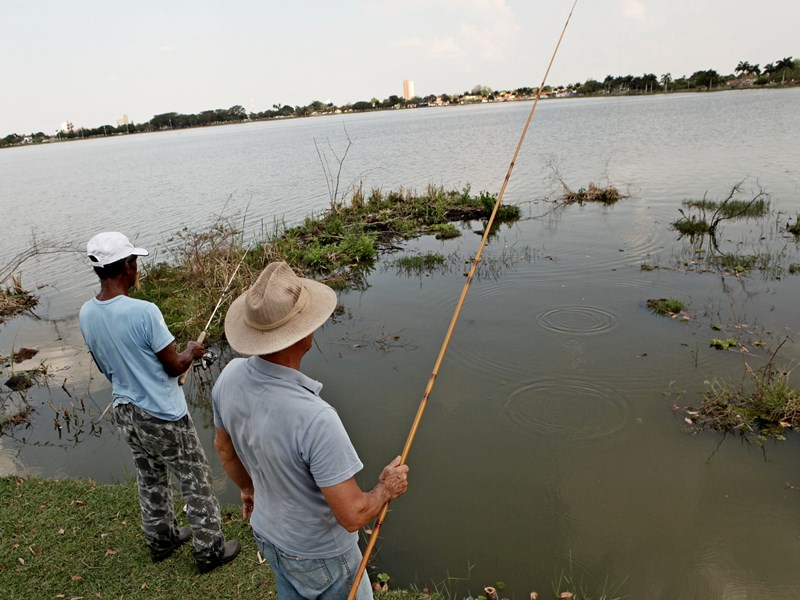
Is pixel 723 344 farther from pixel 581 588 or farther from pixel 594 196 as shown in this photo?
pixel 594 196

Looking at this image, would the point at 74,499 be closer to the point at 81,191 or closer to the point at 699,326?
the point at 699,326

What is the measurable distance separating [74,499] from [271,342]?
405 cm

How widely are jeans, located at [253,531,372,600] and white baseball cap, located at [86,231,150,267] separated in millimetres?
1744

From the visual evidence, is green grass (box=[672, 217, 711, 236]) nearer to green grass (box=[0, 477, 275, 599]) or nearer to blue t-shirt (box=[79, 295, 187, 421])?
green grass (box=[0, 477, 275, 599])

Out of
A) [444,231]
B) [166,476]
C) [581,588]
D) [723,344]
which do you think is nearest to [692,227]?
[444,231]

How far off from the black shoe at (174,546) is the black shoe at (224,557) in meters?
0.30

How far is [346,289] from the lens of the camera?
35.0 feet

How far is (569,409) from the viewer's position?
5824 mm

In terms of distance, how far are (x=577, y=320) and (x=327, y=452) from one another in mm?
6820

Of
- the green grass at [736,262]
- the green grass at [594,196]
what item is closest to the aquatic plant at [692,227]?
the green grass at [736,262]

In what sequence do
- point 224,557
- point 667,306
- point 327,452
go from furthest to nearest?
point 667,306
point 224,557
point 327,452

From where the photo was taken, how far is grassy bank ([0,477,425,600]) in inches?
141

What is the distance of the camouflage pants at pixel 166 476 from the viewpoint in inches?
126

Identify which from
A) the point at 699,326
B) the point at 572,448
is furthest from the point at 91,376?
the point at 699,326
